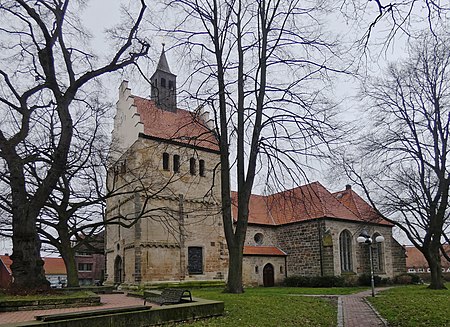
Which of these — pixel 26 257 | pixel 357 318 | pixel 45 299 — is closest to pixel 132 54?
pixel 26 257

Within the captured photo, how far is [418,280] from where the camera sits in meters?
35.2

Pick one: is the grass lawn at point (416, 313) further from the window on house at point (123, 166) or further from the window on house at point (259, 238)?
the window on house at point (259, 238)

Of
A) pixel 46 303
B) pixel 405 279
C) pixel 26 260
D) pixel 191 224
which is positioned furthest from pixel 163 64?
pixel 405 279

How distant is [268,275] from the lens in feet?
107

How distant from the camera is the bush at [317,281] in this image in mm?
29094

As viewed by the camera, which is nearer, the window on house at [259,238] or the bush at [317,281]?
the bush at [317,281]

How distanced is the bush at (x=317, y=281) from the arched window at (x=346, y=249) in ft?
10.5

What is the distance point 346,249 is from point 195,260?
12153 millimetres

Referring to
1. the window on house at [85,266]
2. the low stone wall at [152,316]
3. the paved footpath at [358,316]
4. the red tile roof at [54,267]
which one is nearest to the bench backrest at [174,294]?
the low stone wall at [152,316]

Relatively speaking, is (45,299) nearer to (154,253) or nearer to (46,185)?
(46,185)

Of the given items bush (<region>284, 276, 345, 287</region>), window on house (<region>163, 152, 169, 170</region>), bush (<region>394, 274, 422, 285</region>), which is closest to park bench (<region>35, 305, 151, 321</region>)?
window on house (<region>163, 152, 169, 170</region>)

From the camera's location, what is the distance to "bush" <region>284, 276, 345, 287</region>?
29.1 metres

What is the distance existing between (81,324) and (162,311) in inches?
70.5

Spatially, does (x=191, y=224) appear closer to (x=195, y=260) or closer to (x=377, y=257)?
(x=195, y=260)
